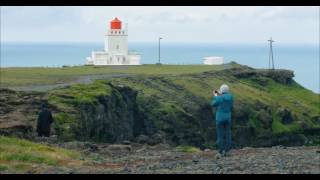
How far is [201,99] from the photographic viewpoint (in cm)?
8219

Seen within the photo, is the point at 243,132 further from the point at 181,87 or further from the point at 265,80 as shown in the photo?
the point at 265,80

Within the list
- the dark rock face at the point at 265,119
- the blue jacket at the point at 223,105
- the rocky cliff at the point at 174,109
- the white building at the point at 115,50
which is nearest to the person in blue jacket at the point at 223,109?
the blue jacket at the point at 223,105

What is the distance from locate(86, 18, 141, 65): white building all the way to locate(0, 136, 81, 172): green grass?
3355 inches

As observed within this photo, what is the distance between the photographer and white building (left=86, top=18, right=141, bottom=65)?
113438 millimetres

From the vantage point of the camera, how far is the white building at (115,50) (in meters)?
113

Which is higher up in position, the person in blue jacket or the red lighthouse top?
the red lighthouse top

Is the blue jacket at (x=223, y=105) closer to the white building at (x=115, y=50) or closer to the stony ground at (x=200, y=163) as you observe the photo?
the stony ground at (x=200, y=163)

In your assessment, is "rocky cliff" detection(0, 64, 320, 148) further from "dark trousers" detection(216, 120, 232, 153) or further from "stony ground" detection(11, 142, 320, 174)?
"dark trousers" detection(216, 120, 232, 153)

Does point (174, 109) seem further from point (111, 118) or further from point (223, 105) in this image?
point (223, 105)

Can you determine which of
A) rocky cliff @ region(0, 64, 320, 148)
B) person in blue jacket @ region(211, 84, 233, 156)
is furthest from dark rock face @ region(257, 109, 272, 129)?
person in blue jacket @ region(211, 84, 233, 156)

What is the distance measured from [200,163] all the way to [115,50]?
9169 cm

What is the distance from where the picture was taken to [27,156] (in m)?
24.4

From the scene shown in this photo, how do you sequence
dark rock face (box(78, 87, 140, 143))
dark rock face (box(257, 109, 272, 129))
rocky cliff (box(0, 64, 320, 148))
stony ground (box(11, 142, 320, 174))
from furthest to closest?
1. dark rock face (box(257, 109, 272, 129))
2. dark rock face (box(78, 87, 140, 143))
3. rocky cliff (box(0, 64, 320, 148))
4. stony ground (box(11, 142, 320, 174))

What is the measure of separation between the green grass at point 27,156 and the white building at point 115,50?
85.2m
